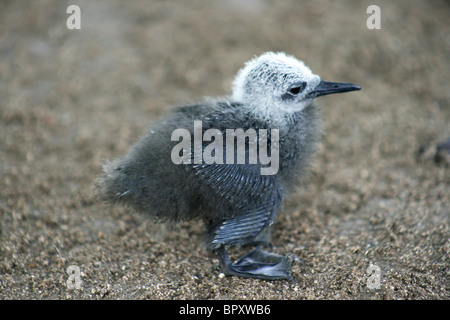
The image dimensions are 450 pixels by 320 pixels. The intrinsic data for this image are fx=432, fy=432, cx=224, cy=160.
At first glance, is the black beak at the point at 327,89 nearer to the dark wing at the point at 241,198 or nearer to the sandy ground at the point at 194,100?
the dark wing at the point at 241,198

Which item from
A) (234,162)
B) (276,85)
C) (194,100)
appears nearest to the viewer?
(234,162)

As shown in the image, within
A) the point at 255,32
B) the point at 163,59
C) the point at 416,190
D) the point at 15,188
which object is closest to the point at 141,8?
the point at 163,59

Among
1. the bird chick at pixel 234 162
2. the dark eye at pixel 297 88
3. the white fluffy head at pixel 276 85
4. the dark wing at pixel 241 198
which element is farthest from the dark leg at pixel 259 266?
the dark eye at pixel 297 88

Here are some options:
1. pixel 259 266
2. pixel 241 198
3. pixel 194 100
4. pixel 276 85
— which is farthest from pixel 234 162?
pixel 194 100

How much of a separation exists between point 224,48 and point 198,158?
3.09 metres

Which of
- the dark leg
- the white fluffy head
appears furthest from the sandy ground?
the white fluffy head

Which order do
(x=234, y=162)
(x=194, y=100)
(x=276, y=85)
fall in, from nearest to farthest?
(x=234, y=162) < (x=276, y=85) < (x=194, y=100)

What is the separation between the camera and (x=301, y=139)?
302cm

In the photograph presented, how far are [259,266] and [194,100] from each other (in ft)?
7.48

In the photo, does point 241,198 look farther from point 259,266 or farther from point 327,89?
point 327,89

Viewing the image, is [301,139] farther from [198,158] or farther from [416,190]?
[416,190]

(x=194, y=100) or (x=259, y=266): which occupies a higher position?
(x=194, y=100)

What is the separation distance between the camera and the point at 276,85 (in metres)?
2.99

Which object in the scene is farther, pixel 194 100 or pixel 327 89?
pixel 194 100
